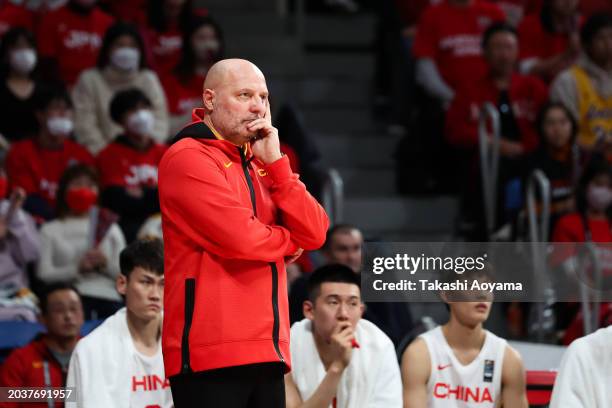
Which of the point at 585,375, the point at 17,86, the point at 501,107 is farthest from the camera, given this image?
the point at 501,107

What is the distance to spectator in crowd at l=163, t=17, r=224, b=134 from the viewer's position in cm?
938

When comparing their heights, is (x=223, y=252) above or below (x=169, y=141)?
below

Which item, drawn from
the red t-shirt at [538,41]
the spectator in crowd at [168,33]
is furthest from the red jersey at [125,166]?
the red t-shirt at [538,41]

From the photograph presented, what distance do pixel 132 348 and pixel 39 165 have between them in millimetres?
3251

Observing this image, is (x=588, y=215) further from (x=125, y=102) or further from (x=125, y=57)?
(x=125, y=57)

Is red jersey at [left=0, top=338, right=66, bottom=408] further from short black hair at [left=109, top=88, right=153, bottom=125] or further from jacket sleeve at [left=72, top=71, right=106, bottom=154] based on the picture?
jacket sleeve at [left=72, top=71, right=106, bottom=154]

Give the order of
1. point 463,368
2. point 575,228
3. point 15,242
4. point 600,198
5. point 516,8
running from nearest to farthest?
point 463,368 < point 15,242 < point 575,228 < point 600,198 < point 516,8

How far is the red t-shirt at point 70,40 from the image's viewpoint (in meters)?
9.46

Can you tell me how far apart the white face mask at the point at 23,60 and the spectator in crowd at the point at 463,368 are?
13.9 feet

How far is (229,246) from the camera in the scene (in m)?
3.84

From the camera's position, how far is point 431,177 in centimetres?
Answer: 950

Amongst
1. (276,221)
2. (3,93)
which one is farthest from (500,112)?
(276,221)

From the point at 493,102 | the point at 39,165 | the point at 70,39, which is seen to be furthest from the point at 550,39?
the point at 39,165

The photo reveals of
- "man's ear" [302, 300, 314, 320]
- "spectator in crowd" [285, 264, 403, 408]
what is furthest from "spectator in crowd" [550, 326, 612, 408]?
"man's ear" [302, 300, 314, 320]
